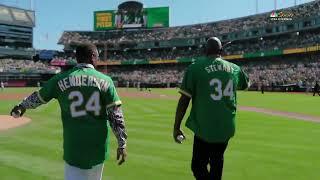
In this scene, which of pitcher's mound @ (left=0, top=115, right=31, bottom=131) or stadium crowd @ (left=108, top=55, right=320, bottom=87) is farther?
stadium crowd @ (left=108, top=55, right=320, bottom=87)

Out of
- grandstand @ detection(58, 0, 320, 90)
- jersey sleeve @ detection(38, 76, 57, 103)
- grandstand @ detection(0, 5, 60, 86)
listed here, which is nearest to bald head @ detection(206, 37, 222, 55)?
jersey sleeve @ detection(38, 76, 57, 103)

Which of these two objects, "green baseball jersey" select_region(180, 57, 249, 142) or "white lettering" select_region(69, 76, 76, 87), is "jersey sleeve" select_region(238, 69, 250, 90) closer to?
"green baseball jersey" select_region(180, 57, 249, 142)

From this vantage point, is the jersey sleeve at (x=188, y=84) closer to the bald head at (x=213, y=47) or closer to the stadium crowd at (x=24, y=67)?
the bald head at (x=213, y=47)

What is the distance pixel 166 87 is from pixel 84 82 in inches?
3561

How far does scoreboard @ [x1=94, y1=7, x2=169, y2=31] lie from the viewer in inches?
4835

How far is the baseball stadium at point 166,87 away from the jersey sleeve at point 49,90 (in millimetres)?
229

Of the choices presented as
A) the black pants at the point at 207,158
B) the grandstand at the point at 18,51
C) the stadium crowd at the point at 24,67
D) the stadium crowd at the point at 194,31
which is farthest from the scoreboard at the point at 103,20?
the black pants at the point at 207,158

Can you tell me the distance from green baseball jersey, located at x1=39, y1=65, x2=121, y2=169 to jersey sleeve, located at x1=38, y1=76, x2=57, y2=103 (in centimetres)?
8

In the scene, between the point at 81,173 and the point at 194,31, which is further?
the point at 194,31

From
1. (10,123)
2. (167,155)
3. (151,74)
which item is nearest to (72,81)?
(167,155)

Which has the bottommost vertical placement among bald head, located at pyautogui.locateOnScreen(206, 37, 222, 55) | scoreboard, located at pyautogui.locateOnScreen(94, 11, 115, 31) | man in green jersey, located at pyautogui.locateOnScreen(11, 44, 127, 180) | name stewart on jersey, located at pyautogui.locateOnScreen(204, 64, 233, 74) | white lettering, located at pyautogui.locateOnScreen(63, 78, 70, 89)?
man in green jersey, located at pyautogui.locateOnScreen(11, 44, 127, 180)

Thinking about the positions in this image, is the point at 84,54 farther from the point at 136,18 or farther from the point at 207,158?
the point at 136,18

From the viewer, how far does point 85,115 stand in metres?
5.39

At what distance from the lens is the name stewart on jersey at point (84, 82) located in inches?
212
